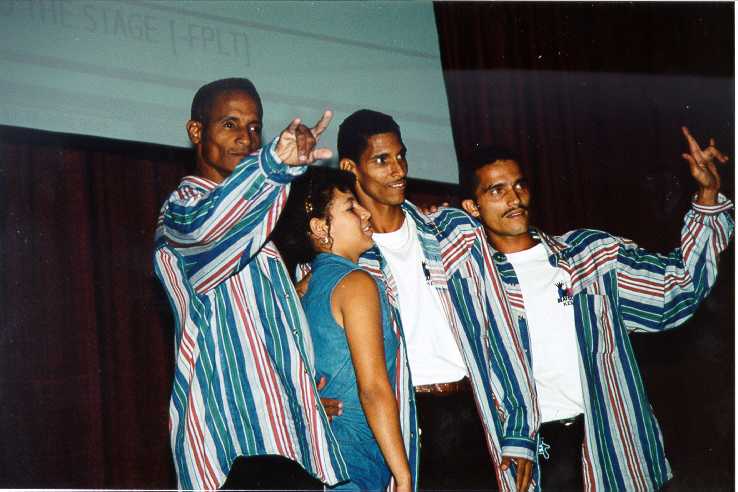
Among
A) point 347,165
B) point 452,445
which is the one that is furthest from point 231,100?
point 452,445

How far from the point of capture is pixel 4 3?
2.46 meters

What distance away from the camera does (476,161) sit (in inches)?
108

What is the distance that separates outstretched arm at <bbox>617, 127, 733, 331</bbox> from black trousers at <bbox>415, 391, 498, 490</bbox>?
0.59 meters

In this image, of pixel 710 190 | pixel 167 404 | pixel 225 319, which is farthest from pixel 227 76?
pixel 710 190

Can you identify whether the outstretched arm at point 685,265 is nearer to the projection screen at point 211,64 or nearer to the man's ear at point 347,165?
the projection screen at point 211,64

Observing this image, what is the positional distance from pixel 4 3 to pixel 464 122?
139cm

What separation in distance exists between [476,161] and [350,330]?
33.3 inches

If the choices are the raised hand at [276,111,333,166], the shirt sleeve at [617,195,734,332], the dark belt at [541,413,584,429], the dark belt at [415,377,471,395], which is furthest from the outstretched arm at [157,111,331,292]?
the shirt sleeve at [617,195,734,332]

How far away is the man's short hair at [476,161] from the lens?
273 cm

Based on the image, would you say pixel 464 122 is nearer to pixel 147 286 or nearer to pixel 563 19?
pixel 563 19

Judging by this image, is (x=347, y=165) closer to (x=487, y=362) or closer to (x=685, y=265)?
(x=487, y=362)

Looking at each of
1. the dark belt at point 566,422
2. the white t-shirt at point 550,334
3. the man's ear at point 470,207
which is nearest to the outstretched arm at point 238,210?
the man's ear at point 470,207

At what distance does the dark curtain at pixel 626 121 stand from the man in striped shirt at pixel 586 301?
14 cm

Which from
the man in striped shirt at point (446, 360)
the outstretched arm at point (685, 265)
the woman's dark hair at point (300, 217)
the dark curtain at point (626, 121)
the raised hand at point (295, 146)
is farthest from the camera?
the dark curtain at point (626, 121)
